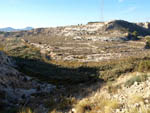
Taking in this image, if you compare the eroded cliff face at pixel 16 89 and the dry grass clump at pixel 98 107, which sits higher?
the dry grass clump at pixel 98 107

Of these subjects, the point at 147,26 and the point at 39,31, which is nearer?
A: the point at 39,31

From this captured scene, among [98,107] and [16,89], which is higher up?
[98,107]

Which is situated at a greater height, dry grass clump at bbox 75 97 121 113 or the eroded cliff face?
dry grass clump at bbox 75 97 121 113

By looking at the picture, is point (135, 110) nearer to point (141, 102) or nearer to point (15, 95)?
point (141, 102)

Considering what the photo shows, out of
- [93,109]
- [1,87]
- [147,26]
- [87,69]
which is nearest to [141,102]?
[93,109]

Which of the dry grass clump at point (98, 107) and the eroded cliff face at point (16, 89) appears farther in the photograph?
the eroded cliff face at point (16, 89)

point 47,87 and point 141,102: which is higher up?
point 141,102

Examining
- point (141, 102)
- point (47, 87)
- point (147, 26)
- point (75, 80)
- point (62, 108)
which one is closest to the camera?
point (141, 102)

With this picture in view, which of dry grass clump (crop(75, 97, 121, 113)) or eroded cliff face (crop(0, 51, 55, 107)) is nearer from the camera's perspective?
dry grass clump (crop(75, 97, 121, 113))

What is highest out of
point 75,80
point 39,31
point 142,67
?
point 39,31

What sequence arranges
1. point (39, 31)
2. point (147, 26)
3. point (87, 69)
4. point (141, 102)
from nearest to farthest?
1. point (141, 102)
2. point (87, 69)
3. point (39, 31)
4. point (147, 26)

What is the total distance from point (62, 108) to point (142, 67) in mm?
8920

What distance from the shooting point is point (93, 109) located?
18.9 feet

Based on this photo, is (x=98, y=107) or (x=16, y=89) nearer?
(x=98, y=107)
